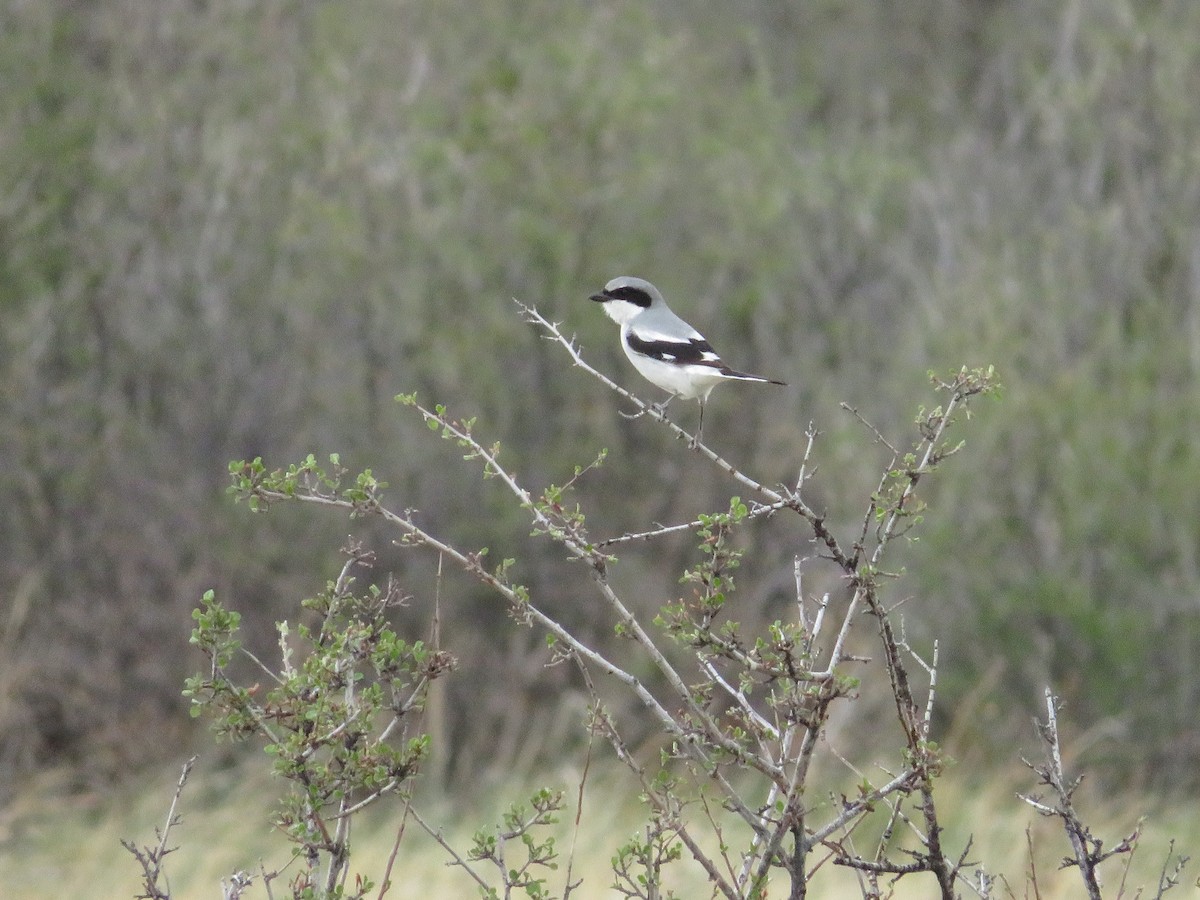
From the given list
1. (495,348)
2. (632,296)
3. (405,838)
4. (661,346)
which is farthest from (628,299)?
(495,348)

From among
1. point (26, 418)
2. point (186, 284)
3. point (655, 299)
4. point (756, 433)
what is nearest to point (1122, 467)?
point (756, 433)

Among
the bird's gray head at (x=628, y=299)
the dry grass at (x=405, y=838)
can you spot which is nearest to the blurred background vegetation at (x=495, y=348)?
the dry grass at (x=405, y=838)

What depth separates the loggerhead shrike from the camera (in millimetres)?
5473

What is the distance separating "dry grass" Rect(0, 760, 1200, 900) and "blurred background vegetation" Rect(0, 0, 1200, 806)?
870mm

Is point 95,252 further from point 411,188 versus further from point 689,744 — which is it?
point 689,744

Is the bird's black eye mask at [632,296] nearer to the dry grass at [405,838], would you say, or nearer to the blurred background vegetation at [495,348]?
the dry grass at [405,838]

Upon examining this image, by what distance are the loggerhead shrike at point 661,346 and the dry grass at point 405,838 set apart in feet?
9.06

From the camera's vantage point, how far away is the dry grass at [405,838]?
7.78 metres

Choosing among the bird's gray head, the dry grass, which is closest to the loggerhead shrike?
the bird's gray head

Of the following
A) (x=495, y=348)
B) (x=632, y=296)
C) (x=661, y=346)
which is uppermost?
(x=495, y=348)

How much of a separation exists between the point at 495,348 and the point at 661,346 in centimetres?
656

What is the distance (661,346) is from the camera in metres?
5.72

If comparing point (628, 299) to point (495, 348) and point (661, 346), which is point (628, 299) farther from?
point (495, 348)

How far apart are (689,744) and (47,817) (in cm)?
851
